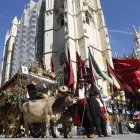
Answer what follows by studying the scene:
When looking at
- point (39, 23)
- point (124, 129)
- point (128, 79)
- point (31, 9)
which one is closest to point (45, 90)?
point (124, 129)

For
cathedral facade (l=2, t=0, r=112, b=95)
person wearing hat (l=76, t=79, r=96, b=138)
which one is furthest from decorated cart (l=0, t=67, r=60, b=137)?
cathedral facade (l=2, t=0, r=112, b=95)

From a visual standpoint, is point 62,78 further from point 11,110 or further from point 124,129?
point 124,129

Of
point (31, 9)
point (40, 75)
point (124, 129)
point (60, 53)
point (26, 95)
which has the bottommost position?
point (124, 129)

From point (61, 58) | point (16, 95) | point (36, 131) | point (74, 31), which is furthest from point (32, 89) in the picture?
point (74, 31)

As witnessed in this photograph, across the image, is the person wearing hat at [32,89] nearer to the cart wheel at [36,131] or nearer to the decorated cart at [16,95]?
the decorated cart at [16,95]

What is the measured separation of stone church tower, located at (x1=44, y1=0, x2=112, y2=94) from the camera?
26.5m

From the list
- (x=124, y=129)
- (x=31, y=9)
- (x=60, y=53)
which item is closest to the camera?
(x=124, y=129)

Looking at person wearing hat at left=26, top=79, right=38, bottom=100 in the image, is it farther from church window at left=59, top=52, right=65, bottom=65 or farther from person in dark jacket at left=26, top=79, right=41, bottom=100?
church window at left=59, top=52, right=65, bottom=65

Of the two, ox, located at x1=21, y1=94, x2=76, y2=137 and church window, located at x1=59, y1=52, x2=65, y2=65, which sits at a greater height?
church window, located at x1=59, y1=52, x2=65, y2=65

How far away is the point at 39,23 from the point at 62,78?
82.6 feet

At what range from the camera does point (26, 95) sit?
719cm

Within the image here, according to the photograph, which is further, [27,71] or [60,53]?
[60,53]

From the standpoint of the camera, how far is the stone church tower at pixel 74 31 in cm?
2655

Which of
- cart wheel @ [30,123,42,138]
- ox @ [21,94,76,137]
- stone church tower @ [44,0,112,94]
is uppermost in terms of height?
stone church tower @ [44,0,112,94]
